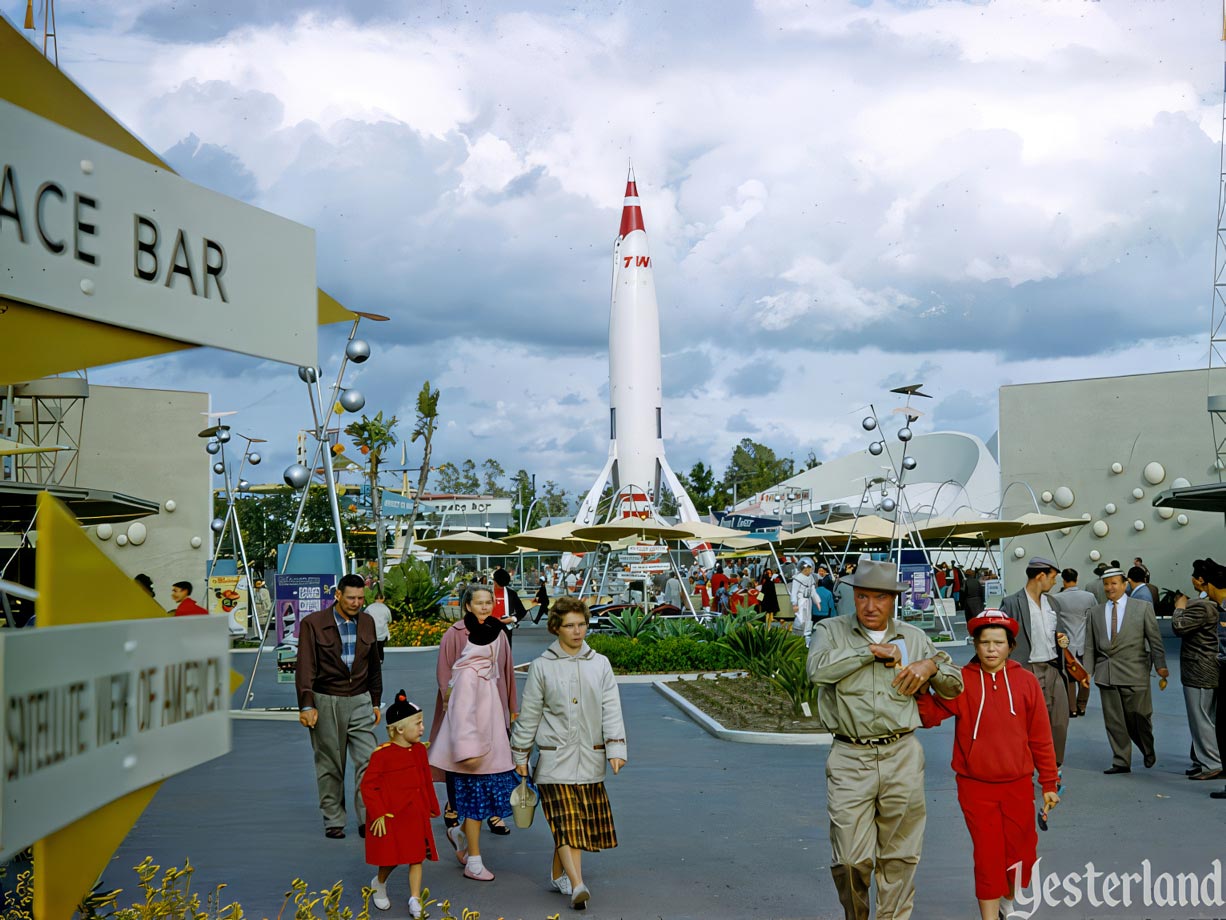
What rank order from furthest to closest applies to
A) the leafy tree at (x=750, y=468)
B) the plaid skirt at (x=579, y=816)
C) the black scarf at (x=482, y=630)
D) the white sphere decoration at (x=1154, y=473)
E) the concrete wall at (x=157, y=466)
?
1. the leafy tree at (x=750, y=468)
2. the concrete wall at (x=157, y=466)
3. the white sphere decoration at (x=1154, y=473)
4. the black scarf at (x=482, y=630)
5. the plaid skirt at (x=579, y=816)

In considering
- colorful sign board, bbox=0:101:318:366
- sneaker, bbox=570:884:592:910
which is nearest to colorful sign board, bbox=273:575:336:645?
sneaker, bbox=570:884:592:910

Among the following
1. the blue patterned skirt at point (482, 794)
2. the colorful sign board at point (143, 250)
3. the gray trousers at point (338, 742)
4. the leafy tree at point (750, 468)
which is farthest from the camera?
the leafy tree at point (750, 468)

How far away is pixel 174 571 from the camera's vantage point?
41.7 metres

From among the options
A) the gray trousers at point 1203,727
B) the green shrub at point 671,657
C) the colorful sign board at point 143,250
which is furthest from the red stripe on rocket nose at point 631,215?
the colorful sign board at point 143,250

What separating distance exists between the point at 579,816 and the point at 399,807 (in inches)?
39.6

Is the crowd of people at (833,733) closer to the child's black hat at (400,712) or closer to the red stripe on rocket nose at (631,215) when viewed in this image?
the child's black hat at (400,712)

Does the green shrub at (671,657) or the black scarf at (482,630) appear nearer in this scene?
the black scarf at (482,630)

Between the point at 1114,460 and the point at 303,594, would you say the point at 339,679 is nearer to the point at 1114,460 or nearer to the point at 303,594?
the point at 303,594

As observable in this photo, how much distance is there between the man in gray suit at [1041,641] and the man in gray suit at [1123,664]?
2.74 ft

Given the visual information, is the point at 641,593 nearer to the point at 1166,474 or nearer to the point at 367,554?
the point at 1166,474

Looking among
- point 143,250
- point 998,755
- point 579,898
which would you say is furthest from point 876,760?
point 143,250

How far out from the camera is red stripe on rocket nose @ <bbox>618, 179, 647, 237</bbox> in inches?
2308

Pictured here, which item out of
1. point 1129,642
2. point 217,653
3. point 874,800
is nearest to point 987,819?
point 874,800

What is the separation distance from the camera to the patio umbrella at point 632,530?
28109 mm
